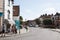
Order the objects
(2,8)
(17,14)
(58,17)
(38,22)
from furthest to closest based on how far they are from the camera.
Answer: (38,22), (58,17), (17,14), (2,8)

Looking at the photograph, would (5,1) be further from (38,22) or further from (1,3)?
(38,22)

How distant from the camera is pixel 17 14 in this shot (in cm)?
7738

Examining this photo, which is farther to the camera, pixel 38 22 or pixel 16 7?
pixel 38 22

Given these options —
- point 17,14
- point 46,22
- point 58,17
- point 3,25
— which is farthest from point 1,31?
point 58,17

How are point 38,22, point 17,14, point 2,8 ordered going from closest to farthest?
point 2,8 < point 17,14 < point 38,22

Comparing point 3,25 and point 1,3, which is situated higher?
point 1,3

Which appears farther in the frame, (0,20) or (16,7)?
(16,7)

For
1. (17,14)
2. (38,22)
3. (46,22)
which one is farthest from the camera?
(38,22)

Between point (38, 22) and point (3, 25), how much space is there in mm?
155984

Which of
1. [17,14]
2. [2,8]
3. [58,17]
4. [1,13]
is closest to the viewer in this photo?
[1,13]

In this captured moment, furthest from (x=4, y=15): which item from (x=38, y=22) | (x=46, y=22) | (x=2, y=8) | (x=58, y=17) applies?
(x=38, y=22)

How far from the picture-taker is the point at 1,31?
Result: 44.9 meters

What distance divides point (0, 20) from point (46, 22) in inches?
4447

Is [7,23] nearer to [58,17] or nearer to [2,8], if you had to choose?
[2,8]
